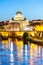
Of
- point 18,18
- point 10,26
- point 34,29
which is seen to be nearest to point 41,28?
point 34,29

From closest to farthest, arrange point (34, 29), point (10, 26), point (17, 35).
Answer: point (34, 29) → point (17, 35) → point (10, 26)

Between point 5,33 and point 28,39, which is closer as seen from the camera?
point 28,39

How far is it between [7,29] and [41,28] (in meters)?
2.57

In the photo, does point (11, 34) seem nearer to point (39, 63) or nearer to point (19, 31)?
point (19, 31)

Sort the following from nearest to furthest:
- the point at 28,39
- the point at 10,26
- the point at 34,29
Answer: the point at 28,39
the point at 34,29
the point at 10,26

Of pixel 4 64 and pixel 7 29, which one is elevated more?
pixel 4 64

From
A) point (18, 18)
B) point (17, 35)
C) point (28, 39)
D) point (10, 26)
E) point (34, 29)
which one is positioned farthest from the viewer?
point (18, 18)

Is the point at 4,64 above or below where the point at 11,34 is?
above

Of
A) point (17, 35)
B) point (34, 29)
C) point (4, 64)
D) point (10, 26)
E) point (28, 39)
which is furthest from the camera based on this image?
point (10, 26)

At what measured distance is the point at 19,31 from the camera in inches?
715

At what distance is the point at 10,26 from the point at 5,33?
125 cm

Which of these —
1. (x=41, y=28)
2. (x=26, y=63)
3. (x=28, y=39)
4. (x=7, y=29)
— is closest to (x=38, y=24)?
(x=41, y=28)

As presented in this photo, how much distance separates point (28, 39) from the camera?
1201cm

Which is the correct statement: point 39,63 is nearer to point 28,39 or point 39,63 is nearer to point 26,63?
point 26,63
